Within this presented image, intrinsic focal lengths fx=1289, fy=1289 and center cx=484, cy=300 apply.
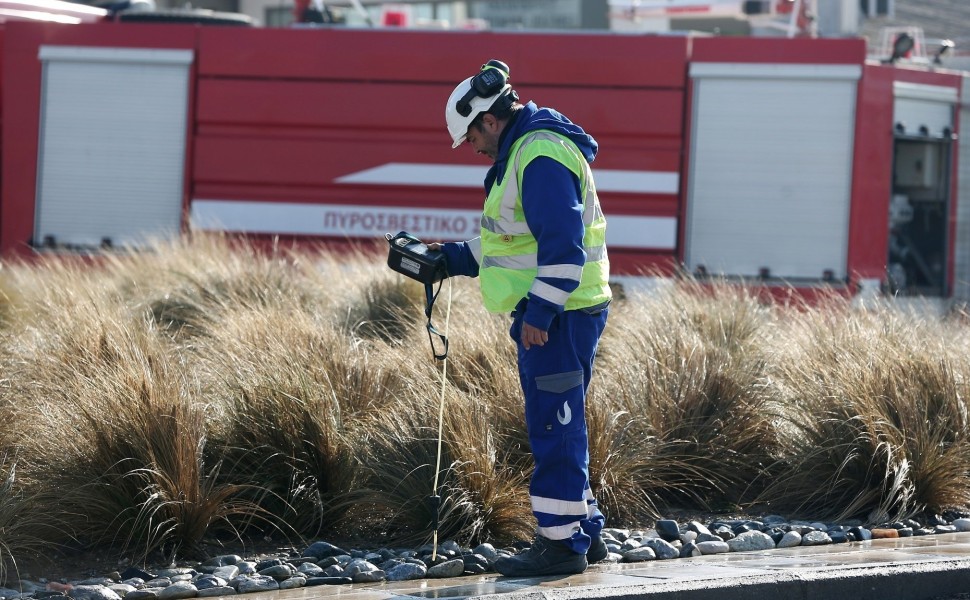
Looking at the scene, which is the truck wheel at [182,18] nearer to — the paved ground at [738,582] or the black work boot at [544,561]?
the black work boot at [544,561]

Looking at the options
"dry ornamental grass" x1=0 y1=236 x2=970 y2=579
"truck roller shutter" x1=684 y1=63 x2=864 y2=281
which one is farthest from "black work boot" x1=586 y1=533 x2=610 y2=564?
"truck roller shutter" x1=684 y1=63 x2=864 y2=281

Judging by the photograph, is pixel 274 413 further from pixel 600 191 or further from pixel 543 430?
pixel 600 191

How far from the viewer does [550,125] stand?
540cm

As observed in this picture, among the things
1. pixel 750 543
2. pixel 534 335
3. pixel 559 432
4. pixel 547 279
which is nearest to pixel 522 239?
pixel 547 279

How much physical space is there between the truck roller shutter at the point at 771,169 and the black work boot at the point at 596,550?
694 centimetres

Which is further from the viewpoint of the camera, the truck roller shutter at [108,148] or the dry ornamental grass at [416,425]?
the truck roller shutter at [108,148]

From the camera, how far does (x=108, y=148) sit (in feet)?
43.4

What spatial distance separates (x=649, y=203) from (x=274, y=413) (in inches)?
271

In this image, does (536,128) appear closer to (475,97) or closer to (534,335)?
(475,97)

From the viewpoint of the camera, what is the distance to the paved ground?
4.88 metres

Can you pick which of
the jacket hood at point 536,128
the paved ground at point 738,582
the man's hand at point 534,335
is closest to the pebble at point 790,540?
the paved ground at point 738,582

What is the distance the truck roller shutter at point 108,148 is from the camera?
1311 cm

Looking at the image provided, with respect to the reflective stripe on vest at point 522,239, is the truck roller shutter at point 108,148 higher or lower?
higher

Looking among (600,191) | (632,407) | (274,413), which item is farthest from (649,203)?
(274,413)
